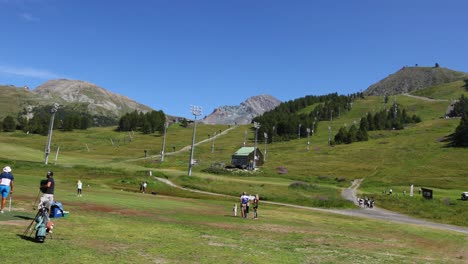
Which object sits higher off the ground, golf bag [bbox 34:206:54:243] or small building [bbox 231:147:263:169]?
small building [bbox 231:147:263:169]

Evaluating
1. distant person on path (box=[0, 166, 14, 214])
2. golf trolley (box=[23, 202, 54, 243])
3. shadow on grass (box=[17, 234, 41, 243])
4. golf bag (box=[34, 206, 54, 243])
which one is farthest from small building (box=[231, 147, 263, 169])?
golf bag (box=[34, 206, 54, 243])

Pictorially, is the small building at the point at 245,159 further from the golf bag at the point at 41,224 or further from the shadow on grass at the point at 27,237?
the golf bag at the point at 41,224

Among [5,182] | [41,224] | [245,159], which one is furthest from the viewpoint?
[245,159]

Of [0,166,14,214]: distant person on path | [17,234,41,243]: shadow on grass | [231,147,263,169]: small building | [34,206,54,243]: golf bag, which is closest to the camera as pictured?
[34,206,54,243]: golf bag

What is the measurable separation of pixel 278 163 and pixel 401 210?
84.8m

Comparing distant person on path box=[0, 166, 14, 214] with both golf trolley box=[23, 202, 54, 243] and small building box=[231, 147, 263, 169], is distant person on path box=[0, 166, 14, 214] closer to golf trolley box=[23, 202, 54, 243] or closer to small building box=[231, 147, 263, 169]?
golf trolley box=[23, 202, 54, 243]

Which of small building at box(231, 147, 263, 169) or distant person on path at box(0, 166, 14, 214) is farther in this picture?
small building at box(231, 147, 263, 169)

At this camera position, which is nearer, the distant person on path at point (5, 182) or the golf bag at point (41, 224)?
the golf bag at point (41, 224)

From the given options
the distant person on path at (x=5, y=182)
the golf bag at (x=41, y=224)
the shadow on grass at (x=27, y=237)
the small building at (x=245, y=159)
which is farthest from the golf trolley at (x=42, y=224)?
the small building at (x=245, y=159)

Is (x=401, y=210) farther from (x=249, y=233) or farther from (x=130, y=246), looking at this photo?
(x=130, y=246)

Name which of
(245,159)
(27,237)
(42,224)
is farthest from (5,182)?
(245,159)

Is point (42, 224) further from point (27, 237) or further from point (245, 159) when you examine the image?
point (245, 159)

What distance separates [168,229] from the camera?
1101 inches

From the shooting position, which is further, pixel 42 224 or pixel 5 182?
pixel 5 182
